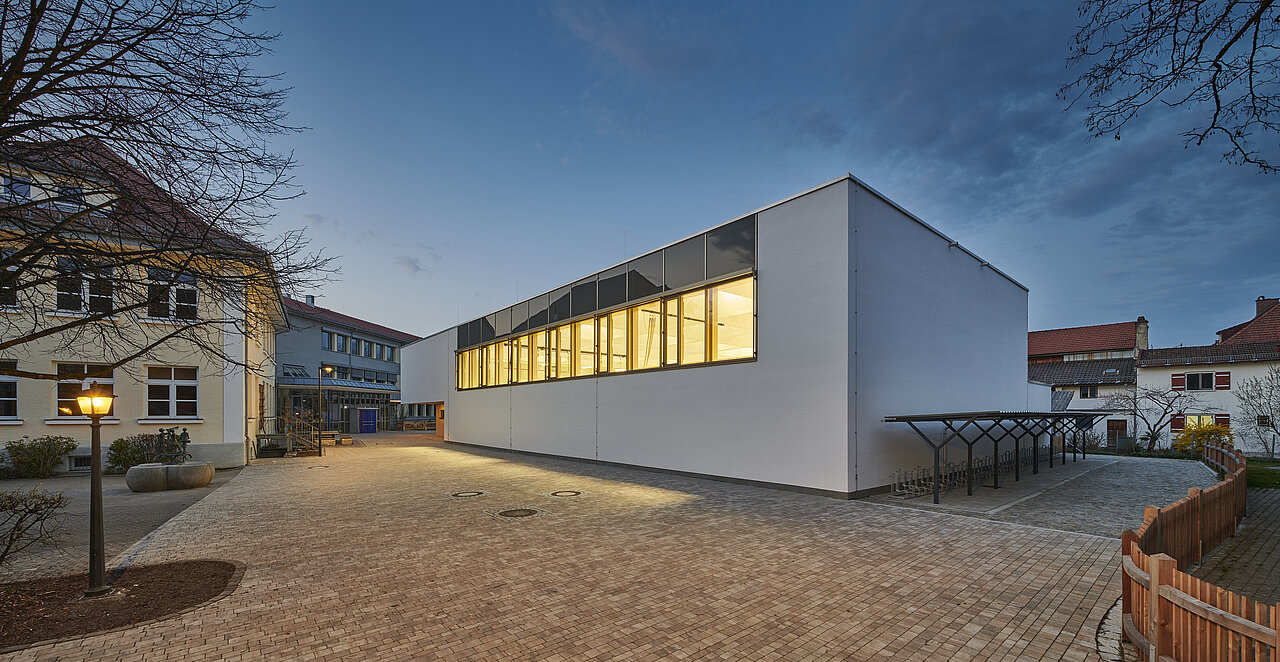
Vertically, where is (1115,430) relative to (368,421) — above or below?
above

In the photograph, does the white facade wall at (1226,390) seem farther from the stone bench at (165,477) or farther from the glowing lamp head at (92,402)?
the stone bench at (165,477)

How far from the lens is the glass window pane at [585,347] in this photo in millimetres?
19734

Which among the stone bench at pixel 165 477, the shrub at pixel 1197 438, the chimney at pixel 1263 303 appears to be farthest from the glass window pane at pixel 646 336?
the chimney at pixel 1263 303

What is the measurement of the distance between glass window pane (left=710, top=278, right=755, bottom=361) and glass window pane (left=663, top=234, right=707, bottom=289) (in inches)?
30.9

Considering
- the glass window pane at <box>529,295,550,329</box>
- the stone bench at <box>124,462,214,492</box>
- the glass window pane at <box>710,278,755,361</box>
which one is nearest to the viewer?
→ the stone bench at <box>124,462,214,492</box>

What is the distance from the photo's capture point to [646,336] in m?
17.3

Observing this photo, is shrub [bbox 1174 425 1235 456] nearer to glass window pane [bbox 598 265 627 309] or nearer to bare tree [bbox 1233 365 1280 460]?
bare tree [bbox 1233 365 1280 460]

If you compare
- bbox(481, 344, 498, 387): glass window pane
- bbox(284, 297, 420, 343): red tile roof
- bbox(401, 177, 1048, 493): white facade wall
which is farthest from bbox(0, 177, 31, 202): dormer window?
bbox(284, 297, 420, 343): red tile roof

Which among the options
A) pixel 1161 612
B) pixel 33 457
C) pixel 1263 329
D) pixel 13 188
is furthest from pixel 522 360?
pixel 1263 329

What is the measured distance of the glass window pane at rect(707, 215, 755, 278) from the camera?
46.7 ft

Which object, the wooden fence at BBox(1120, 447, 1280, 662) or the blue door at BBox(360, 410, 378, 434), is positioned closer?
the wooden fence at BBox(1120, 447, 1280, 662)

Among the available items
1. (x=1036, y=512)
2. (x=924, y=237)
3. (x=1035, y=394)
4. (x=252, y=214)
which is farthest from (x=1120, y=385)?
(x=252, y=214)

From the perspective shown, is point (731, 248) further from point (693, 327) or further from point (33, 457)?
point (33, 457)

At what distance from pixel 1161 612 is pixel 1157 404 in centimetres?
3923
